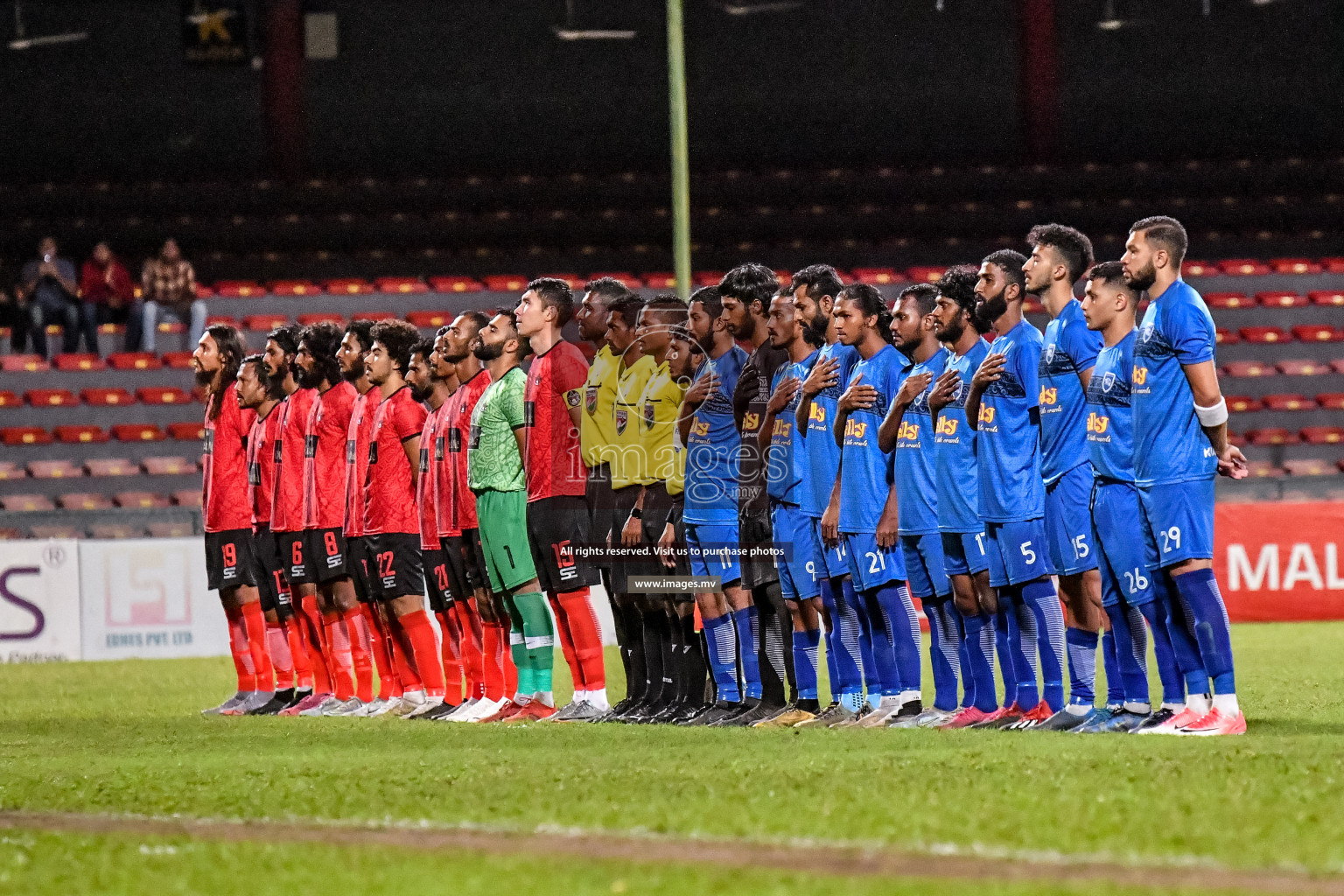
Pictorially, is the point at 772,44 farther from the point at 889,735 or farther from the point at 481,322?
the point at 889,735

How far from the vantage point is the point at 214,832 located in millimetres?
5992

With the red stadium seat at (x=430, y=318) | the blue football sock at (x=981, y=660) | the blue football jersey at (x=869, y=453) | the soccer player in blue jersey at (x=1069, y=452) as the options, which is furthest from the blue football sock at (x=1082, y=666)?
the red stadium seat at (x=430, y=318)

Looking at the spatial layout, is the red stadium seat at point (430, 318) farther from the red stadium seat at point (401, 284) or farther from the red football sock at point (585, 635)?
the red football sock at point (585, 635)

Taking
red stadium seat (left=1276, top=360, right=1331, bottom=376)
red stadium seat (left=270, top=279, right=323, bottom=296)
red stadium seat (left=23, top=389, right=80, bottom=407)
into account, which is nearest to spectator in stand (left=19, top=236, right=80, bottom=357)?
red stadium seat (left=23, top=389, right=80, bottom=407)

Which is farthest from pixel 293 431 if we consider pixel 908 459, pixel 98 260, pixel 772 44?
pixel 772 44

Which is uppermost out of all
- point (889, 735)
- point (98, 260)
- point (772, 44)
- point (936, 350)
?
point (772, 44)

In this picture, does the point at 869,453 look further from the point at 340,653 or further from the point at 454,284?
the point at 454,284

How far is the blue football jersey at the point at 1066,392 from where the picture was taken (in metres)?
8.87

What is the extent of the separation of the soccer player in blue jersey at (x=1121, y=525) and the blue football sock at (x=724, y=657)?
6.22 ft

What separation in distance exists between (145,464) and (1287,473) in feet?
44.1

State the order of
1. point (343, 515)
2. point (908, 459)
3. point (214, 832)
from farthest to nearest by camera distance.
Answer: point (343, 515)
point (908, 459)
point (214, 832)

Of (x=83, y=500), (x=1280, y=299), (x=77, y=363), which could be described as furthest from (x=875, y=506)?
(x=1280, y=299)

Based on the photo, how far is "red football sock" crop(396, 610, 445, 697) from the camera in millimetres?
11594

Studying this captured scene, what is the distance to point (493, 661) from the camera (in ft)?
36.6
